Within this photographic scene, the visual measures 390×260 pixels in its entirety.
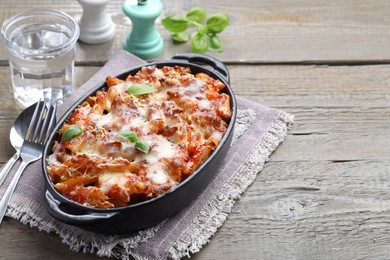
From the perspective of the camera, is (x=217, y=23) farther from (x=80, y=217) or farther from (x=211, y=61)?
(x=80, y=217)

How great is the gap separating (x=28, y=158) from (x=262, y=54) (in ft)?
3.26

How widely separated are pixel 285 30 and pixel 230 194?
0.95 m

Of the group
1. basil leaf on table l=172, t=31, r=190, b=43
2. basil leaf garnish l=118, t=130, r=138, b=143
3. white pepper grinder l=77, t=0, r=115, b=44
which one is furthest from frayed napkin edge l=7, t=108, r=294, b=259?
white pepper grinder l=77, t=0, r=115, b=44

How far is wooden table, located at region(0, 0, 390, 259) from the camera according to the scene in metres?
1.94

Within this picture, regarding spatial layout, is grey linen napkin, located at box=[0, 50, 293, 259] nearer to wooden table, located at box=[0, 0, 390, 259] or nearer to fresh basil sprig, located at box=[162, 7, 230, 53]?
wooden table, located at box=[0, 0, 390, 259]

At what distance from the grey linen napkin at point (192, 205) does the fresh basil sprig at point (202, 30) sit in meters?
0.34

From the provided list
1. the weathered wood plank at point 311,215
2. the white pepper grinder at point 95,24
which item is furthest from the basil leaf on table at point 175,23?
the weathered wood plank at point 311,215

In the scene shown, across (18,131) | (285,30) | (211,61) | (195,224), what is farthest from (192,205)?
(285,30)

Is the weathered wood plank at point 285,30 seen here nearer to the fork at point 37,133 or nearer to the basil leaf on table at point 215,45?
the basil leaf on table at point 215,45

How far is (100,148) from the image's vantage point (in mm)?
1890

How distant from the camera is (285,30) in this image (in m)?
2.76

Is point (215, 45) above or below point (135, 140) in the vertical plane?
below

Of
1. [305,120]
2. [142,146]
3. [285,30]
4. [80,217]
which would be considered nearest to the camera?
[80,217]

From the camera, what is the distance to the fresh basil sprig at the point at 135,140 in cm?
188
